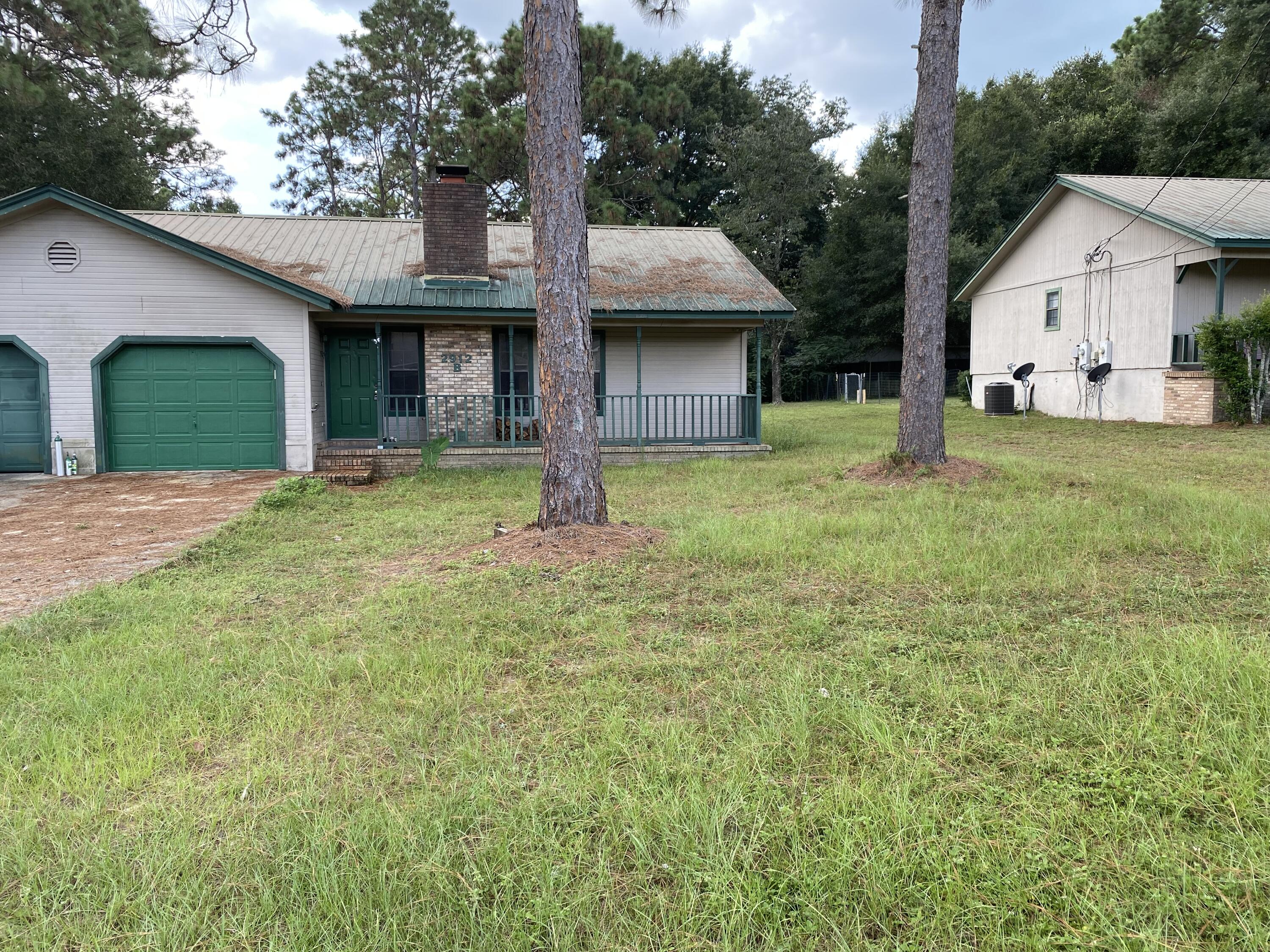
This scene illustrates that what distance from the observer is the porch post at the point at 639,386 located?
13.2 metres

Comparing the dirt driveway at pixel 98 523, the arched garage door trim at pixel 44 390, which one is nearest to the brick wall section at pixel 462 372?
the dirt driveway at pixel 98 523

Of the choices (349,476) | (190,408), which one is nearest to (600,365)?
(349,476)

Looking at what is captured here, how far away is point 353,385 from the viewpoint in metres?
13.9

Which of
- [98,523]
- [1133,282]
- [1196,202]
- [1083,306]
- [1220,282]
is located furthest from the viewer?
[1083,306]

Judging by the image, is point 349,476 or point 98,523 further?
point 349,476

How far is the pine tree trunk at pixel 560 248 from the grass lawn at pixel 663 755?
1.16 meters

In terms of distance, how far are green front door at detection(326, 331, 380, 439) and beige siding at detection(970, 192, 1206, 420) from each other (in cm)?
1550

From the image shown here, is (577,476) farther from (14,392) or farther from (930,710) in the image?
(14,392)

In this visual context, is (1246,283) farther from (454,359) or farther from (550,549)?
(550,549)

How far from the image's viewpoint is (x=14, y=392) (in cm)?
1158

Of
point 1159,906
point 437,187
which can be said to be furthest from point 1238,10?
point 1159,906

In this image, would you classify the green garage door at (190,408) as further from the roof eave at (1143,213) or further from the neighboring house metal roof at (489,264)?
the roof eave at (1143,213)

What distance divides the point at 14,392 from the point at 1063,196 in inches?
874

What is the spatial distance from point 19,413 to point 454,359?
21.7 feet
